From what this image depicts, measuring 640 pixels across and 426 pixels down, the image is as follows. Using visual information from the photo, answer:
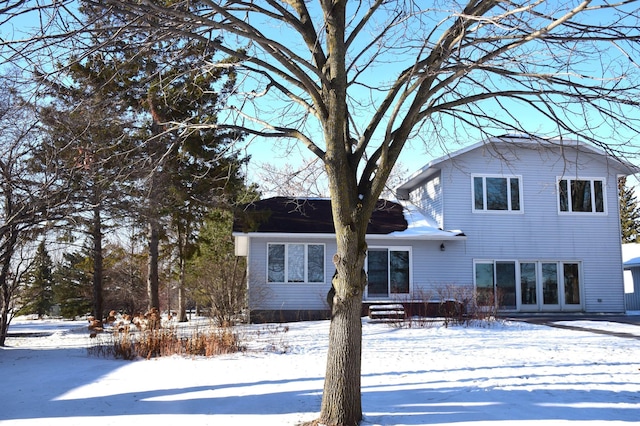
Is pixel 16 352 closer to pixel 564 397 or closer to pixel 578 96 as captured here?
pixel 564 397

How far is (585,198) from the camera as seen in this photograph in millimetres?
21047

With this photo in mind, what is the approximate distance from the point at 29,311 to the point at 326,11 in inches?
1499

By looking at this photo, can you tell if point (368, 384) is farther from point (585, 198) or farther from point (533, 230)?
point (585, 198)

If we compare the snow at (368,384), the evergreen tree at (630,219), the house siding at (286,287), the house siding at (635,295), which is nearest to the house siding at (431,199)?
the house siding at (286,287)

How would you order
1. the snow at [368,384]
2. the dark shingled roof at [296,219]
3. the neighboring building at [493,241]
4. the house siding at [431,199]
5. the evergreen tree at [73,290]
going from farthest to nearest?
the evergreen tree at [73,290] < the house siding at [431,199] < the neighboring building at [493,241] < the dark shingled roof at [296,219] < the snow at [368,384]

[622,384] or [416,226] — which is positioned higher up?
[416,226]

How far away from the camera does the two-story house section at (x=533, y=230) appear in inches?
803

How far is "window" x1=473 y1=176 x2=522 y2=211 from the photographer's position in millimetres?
20609

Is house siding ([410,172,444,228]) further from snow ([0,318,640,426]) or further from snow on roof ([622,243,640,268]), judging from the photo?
snow on roof ([622,243,640,268])

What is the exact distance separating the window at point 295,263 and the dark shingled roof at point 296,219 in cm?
67

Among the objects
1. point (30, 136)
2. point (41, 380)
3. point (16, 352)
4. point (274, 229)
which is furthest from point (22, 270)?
point (274, 229)

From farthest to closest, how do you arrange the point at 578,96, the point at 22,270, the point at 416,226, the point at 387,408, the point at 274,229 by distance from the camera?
1. the point at 416,226
2. the point at 274,229
3. the point at 22,270
4. the point at 387,408
5. the point at 578,96

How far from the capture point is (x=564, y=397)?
688 cm

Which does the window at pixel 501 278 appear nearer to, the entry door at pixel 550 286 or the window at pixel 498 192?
the entry door at pixel 550 286
